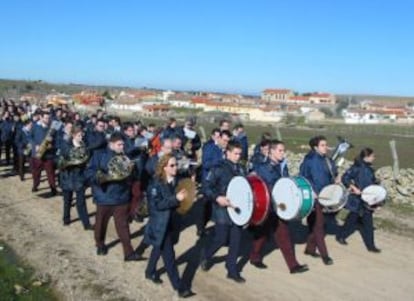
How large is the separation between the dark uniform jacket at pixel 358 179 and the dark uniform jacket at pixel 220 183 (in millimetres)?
2692

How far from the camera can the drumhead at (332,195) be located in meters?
Answer: 9.87

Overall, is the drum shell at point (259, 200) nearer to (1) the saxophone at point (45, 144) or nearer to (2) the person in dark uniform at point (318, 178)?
(2) the person in dark uniform at point (318, 178)

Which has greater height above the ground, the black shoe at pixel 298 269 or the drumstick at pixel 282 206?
the drumstick at pixel 282 206

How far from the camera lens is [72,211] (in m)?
13.3

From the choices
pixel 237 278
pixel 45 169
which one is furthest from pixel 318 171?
pixel 45 169

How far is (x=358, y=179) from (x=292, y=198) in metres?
2.36

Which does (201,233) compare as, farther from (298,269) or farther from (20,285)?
(20,285)

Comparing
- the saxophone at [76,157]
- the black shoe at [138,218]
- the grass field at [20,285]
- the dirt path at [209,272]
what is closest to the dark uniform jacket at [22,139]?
the saxophone at [76,157]

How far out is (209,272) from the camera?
921 centimetres

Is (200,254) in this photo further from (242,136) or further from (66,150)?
(242,136)

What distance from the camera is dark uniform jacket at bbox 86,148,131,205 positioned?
9.44 meters

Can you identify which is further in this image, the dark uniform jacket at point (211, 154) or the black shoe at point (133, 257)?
the dark uniform jacket at point (211, 154)

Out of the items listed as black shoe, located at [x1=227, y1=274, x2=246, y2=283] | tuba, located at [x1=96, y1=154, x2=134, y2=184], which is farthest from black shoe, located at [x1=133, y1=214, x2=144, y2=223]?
black shoe, located at [x1=227, y1=274, x2=246, y2=283]

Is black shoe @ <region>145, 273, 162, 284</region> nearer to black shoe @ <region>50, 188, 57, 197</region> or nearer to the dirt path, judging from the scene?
the dirt path
